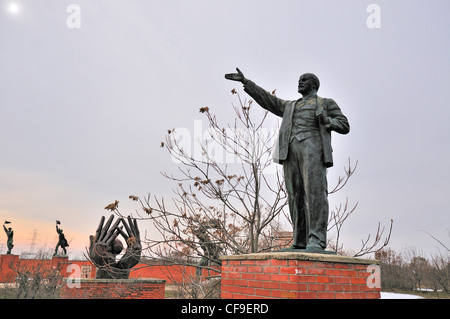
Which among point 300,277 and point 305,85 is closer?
point 300,277

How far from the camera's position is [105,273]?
1193 centimetres

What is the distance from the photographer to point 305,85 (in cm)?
415

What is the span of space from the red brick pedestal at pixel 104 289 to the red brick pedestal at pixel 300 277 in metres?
8.22

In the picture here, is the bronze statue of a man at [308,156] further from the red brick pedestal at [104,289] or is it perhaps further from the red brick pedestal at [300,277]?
the red brick pedestal at [104,289]

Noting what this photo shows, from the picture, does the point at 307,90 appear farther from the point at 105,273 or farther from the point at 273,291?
the point at 105,273

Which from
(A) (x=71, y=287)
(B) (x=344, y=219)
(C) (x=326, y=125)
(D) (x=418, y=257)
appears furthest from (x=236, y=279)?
(D) (x=418, y=257)

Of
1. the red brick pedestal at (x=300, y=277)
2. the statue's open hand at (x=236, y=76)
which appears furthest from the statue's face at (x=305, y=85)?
the red brick pedestal at (x=300, y=277)

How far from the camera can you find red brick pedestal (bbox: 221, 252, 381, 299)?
310cm

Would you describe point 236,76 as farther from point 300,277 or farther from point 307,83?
point 300,277

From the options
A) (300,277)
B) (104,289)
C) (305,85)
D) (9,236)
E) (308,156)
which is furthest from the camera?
(9,236)

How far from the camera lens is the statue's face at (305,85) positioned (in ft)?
13.6

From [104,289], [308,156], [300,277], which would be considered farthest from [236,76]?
[104,289]

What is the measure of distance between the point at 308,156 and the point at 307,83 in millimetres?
981
